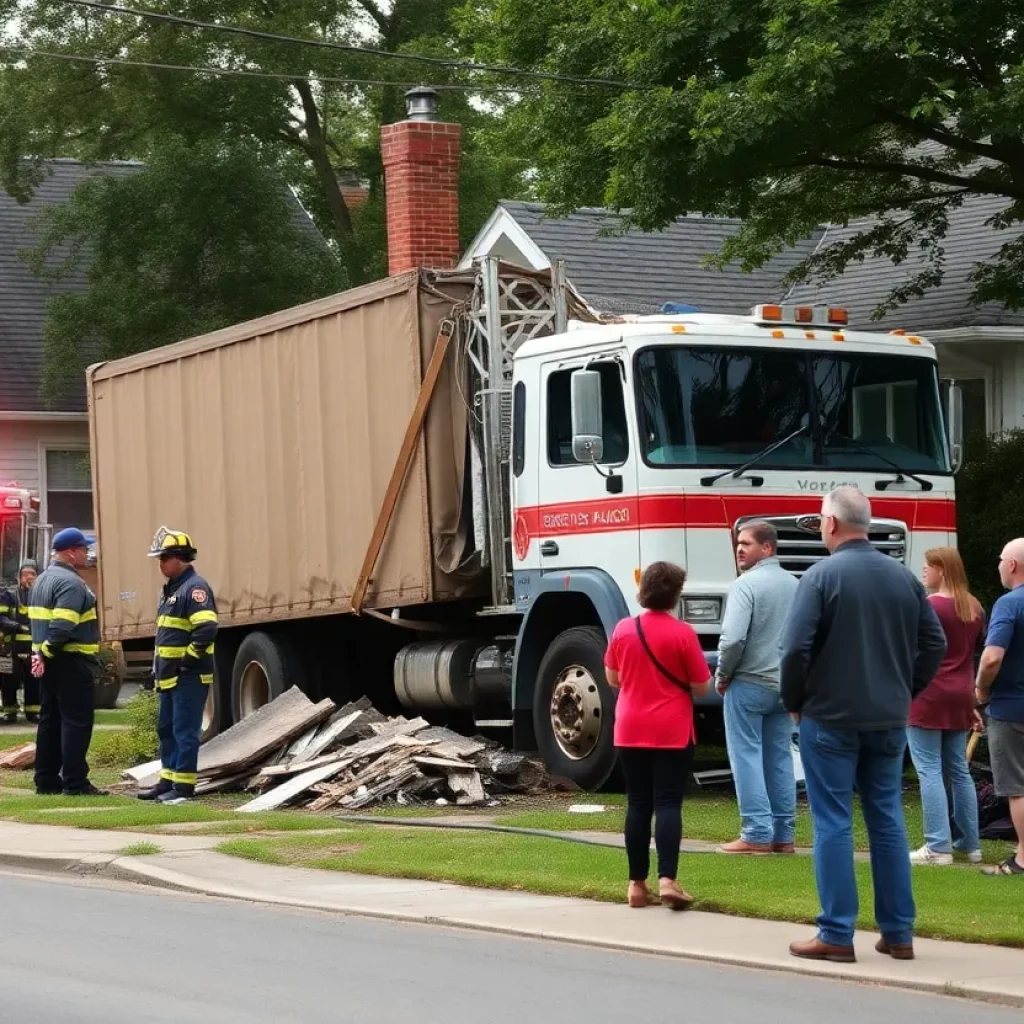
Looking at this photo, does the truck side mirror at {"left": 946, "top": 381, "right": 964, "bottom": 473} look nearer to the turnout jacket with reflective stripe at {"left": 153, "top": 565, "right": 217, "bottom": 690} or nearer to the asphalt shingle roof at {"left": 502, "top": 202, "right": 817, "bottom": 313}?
the turnout jacket with reflective stripe at {"left": 153, "top": 565, "right": 217, "bottom": 690}

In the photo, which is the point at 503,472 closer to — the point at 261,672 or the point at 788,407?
the point at 788,407

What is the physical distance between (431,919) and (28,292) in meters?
28.9

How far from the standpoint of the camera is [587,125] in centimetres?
1947

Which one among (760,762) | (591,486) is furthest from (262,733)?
(760,762)

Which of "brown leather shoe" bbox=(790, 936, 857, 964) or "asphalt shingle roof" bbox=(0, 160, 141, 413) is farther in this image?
"asphalt shingle roof" bbox=(0, 160, 141, 413)

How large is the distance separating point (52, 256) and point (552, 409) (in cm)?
2375

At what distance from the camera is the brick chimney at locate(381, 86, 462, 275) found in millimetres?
22922

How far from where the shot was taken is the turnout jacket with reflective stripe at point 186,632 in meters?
15.6

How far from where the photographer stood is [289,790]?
15359 mm

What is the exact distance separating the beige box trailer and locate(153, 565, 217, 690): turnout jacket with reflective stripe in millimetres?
1831

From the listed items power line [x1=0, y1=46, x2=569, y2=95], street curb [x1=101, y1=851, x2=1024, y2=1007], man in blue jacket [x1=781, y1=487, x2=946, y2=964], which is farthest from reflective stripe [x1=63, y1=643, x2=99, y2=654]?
power line [x1=0, y1=46, x2=569, y2=95]

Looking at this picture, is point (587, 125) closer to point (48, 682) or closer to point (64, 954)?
point (48, 682)

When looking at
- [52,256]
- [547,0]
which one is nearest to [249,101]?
[52,256]

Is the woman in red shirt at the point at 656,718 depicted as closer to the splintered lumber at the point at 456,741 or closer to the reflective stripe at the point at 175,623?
the splintered lumber at the point at 456,741
